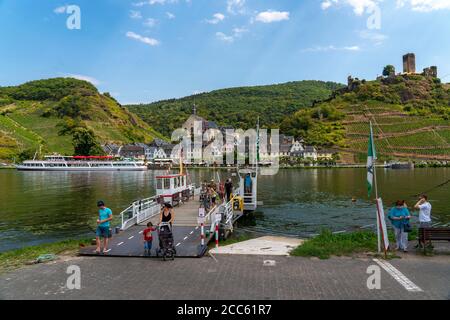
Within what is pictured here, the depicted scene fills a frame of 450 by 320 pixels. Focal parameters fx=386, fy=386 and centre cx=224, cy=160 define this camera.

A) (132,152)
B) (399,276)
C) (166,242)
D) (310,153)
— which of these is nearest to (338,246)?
(399,276)

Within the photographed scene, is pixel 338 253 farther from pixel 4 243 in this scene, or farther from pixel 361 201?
pixel 361 201

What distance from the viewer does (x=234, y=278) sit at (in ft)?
38.5

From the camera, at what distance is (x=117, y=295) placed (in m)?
10.3

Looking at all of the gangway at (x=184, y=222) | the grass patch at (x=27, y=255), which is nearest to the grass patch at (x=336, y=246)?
the gangway at (x=184, y=222)

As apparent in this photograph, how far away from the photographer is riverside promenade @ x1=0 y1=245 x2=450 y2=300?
10.3 metres

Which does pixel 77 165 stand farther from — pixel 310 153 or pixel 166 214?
pixel 166 214

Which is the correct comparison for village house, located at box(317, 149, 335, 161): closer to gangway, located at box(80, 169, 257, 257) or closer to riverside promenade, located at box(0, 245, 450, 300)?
gangway, located at box(80, 169, 257, 257)

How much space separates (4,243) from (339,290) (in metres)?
20.1

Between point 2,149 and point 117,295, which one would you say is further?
point 2,149

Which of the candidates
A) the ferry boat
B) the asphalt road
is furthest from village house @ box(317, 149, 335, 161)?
the asphalt road

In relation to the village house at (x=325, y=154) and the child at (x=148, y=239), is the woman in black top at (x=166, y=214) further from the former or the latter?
the village house at (x=325, y=154)

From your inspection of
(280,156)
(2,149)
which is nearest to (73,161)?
(2,149)

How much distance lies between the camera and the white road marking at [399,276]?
1072 cm

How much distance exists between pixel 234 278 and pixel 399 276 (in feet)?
16.6
